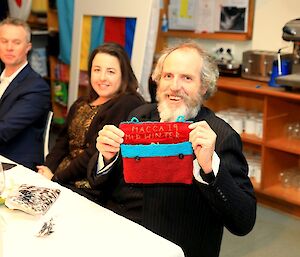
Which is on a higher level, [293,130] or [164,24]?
[164,24]

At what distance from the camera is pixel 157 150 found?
65.5 inches

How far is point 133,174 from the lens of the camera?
1.72 metres

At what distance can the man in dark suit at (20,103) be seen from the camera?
9.29 ft

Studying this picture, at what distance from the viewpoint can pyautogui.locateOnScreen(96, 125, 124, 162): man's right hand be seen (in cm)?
168

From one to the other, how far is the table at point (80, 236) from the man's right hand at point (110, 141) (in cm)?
→ 20

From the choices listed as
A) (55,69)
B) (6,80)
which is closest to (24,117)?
(6,80)

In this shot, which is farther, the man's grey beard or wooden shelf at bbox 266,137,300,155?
wooden shelf at bbox 266,137,300,155

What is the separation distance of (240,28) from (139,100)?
1.78m

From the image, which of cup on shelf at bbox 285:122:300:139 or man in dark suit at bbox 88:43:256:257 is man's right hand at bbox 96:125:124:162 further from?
cup on shelf at bbox 285:122:300:139

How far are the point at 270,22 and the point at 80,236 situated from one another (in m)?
2.86

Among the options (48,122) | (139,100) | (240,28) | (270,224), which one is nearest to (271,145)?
(270,224)

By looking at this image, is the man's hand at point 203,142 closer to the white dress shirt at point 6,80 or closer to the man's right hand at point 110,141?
the man's right hand at point 110,141

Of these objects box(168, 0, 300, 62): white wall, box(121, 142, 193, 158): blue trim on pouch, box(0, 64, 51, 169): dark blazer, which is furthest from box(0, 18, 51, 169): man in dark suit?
box(168, 0, 300, 62): white wall

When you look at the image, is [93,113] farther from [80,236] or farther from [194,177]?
[80,236]
